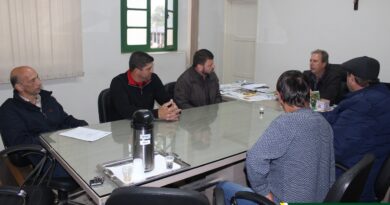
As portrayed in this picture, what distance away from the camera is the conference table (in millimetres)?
1769

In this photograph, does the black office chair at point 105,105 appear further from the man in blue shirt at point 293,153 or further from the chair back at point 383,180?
the chair back at point 383,180

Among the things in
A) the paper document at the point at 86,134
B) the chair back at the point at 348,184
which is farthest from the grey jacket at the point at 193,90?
the chair back at the point at 348,184

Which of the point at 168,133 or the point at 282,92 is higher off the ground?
the point at 282,92

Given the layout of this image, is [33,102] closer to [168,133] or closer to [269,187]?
[168,133]

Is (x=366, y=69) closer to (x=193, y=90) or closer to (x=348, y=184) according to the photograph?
(x=348, y=184)

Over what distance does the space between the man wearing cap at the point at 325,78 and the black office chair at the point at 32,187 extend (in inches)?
106

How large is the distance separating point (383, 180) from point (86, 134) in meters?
1.89

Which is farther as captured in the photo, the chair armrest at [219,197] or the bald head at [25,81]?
the bald head at [25,81]

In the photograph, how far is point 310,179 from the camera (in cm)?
168

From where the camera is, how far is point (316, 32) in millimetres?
4684

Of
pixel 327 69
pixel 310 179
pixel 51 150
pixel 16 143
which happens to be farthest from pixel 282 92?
pixel 327 69

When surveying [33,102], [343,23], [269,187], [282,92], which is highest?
[343,23]

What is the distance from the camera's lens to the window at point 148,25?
4.64 meters

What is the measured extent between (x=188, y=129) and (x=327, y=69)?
6.73 ft
